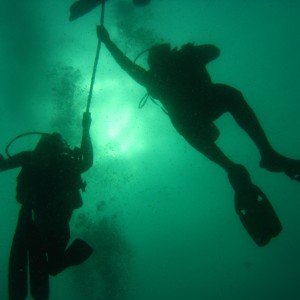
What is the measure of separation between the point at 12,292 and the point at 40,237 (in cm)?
72

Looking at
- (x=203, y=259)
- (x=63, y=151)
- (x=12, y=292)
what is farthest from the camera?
(x=203, y=259)

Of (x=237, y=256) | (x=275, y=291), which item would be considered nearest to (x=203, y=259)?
(x=237, y=256)

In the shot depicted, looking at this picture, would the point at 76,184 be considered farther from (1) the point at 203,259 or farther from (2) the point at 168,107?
(1) the point at 203,259

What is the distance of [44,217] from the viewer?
4691 mm

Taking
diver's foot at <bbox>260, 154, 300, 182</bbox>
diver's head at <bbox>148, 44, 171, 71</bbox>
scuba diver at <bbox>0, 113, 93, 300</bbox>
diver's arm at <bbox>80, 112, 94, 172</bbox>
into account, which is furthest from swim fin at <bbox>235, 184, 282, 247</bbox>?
diver's arm at <bbox>80, 112, 94, 172</bbox>

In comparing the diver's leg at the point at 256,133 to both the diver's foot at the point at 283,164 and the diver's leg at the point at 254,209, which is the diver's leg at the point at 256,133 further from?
the diver's leg at the point at 254,209

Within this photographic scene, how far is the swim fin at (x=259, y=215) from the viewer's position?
12.7ft

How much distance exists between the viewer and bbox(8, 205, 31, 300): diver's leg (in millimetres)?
4215

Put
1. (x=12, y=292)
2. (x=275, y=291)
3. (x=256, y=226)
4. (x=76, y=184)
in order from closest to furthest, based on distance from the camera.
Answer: (x=256, y=226)
(x=12, y=292)
(x=76, y=184)
(x=275, y=291)

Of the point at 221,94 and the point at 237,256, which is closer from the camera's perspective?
the point at 221,94

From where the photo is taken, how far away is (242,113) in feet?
13.4

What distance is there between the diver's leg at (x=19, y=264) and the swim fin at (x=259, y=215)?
276 cm

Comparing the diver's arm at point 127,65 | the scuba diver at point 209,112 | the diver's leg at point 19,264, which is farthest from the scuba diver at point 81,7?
the diver's leg at point 19,264

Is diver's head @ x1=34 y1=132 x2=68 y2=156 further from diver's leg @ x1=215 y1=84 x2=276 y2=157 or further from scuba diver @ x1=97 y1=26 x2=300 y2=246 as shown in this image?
diver's leg @ x1=215 y1=84 x2=276 y2=157
